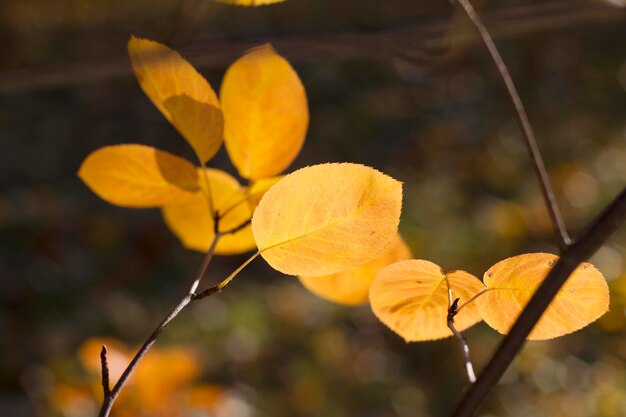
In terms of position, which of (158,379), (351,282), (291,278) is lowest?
(291,278)

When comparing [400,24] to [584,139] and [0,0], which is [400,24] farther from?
[584,139]

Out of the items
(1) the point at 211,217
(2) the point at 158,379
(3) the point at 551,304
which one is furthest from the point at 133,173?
(2) the point at 158,379

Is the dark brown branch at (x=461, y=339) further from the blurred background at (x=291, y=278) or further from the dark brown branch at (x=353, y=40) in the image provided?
the blurred background at (x=291, y=278)

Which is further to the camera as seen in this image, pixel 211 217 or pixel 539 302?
pixel 211 217

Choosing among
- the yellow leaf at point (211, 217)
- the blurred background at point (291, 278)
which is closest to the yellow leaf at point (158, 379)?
the blurred background at point (291, 278)

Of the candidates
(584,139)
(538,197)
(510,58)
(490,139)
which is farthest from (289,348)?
(510,58)

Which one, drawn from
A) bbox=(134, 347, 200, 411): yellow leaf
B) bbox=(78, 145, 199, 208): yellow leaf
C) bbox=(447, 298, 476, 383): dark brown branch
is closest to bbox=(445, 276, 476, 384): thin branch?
bbox=(447, 298, 476, 383): dark brown branch

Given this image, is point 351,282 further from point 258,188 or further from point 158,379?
point 158,379
